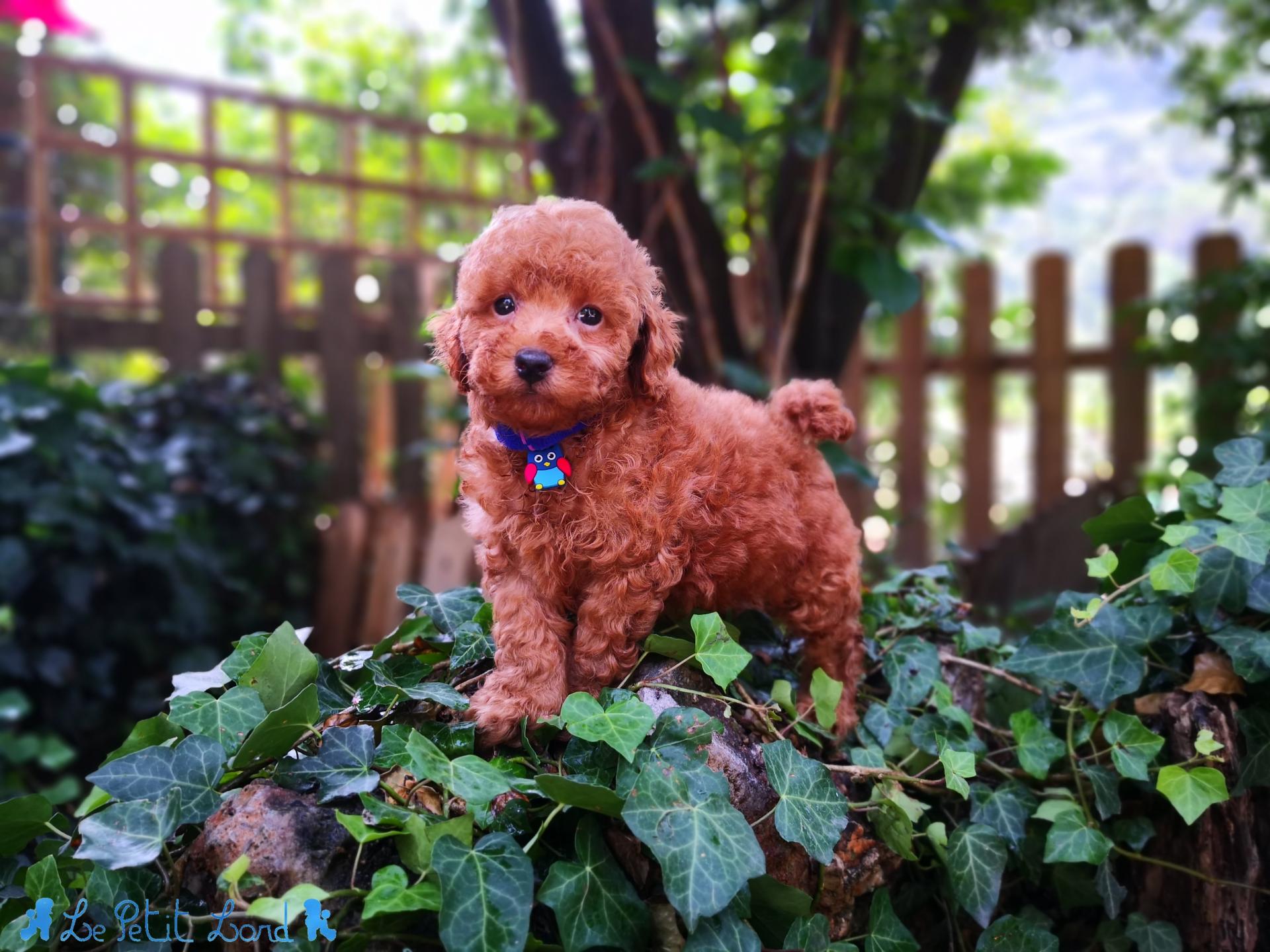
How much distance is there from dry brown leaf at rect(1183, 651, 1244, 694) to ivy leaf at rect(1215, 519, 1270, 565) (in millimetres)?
170

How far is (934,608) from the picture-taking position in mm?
1892

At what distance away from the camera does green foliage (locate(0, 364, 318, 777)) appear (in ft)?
9.16

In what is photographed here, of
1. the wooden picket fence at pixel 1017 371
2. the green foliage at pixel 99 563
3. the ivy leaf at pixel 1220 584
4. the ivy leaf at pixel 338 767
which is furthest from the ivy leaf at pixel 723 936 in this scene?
the wooden picket fence at pixel 1017 371

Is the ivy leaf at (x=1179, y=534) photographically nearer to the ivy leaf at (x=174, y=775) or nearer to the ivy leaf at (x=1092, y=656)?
the ivy leaf at (x=1092, y=656)

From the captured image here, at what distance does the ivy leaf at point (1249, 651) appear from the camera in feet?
4.82

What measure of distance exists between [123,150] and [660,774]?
309 inches

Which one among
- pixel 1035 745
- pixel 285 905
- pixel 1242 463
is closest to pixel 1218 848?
pixel 1035 745

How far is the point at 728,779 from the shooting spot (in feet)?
4.28

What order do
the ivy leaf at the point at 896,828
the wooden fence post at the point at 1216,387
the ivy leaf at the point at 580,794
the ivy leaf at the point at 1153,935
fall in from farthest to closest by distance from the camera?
the wooden fence post at the point at 1216,387
the ivy leaf at the point at 1153,935
the ivy leaf at the point at 896,828
the ivy leaf at the point at 580,794

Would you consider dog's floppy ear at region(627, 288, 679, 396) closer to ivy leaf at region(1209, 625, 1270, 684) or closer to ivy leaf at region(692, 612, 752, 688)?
ivy leaf at region(692, 612, 752, 688)

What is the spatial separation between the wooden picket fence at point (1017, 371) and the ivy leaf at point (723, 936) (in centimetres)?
320

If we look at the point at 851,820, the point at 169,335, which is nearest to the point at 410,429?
the point at 169,335

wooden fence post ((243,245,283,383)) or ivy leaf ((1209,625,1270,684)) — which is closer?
ivy leaf ((1209,625,1270,684))

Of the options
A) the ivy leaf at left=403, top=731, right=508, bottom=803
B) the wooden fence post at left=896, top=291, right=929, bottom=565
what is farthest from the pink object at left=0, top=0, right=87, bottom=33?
the ivy leaf at left=403, top=731, right=508, bottom=803
